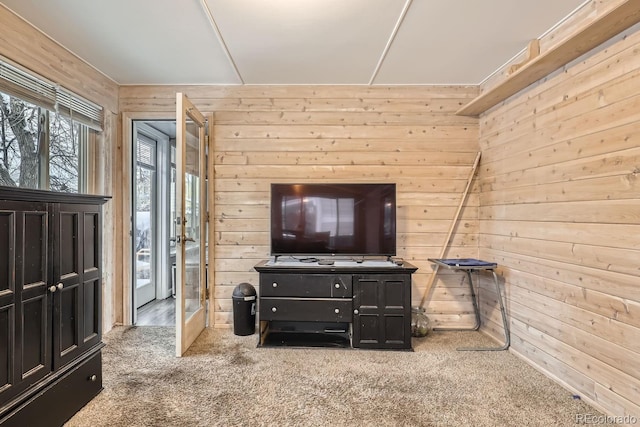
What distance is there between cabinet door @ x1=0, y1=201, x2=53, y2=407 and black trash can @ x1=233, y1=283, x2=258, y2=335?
1522 millimetres

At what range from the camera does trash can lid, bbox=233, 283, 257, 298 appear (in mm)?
3082

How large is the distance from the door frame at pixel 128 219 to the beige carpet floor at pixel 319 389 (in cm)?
52

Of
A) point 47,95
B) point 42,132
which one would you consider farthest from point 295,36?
point 42,132

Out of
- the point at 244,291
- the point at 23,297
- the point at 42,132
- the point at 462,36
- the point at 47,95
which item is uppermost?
the point at 462,36

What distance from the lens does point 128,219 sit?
332cm

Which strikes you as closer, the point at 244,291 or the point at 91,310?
the point at 91,310

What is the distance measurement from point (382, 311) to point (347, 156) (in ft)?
5.07

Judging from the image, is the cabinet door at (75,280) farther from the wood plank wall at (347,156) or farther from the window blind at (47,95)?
the wood plank wall at (347,156)

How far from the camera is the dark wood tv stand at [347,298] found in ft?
9.09

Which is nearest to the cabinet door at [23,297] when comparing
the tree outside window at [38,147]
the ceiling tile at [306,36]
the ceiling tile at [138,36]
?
the tree outside window at [38,147]

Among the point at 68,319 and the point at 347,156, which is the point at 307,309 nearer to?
the point at 347,156

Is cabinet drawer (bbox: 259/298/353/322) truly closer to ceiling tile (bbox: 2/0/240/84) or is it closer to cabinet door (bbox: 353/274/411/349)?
cabinet door (bbox: 353/274/411/349)

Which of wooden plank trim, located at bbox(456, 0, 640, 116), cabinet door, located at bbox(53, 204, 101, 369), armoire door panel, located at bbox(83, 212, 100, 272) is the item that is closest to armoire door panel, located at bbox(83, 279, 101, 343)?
cabinet door, located at bbox(53, 204, 101, 369)

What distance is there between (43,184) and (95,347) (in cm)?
138
